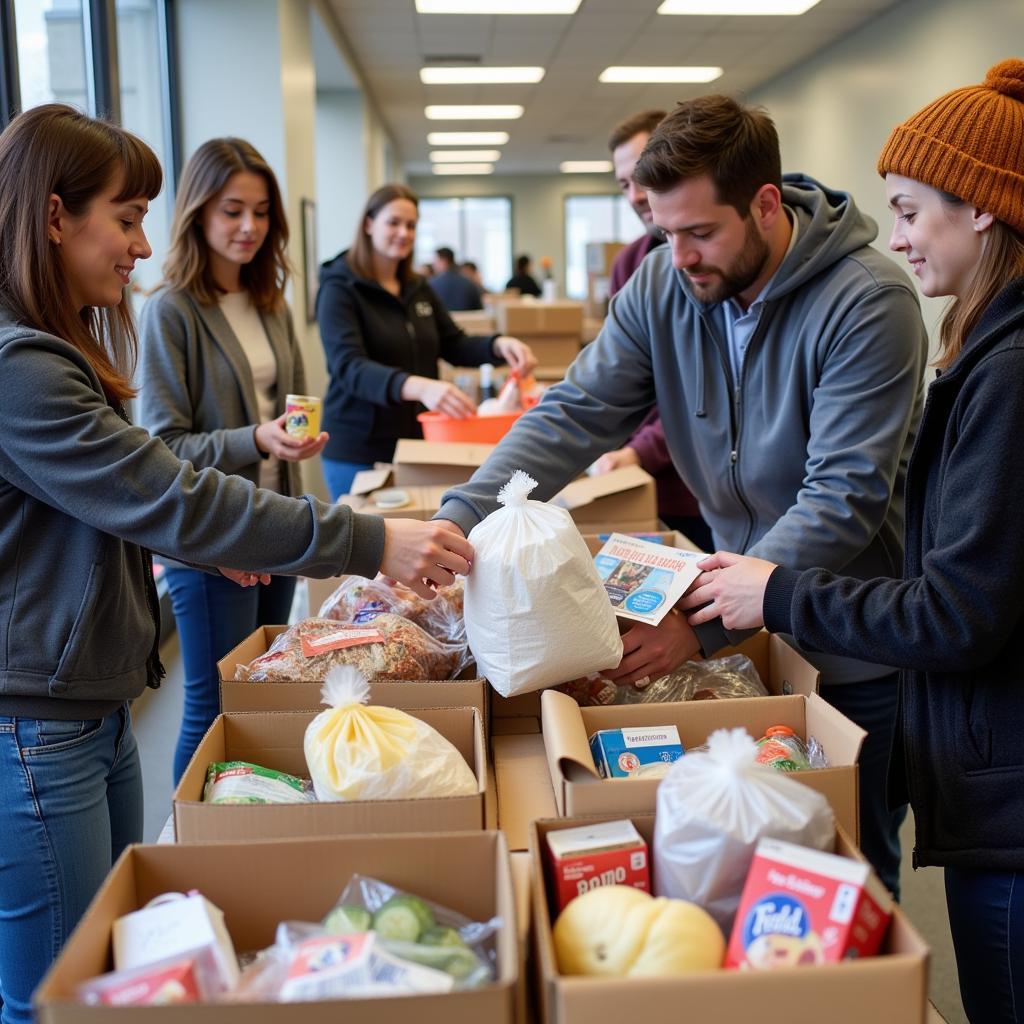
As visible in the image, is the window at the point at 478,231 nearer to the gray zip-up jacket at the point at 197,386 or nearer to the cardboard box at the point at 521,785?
the gray zip-up jacket at the point at 197,386

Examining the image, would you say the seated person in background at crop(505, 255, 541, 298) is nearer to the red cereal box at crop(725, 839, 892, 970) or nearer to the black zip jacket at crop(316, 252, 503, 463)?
the black zip jacket at crop(316, 252, 503, 463)

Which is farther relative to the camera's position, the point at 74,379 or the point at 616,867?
the point at 74,379

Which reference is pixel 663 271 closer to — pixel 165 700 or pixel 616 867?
pixel 616 867

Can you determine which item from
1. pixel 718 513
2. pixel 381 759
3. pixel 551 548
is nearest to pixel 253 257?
pixel 718 513

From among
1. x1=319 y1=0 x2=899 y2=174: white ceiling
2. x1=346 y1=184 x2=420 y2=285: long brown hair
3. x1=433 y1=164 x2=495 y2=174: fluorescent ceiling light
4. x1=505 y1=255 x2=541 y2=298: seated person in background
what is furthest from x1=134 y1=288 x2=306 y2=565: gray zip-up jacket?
x1=433 y1=164 x2=495 y2=174: fluorescent ceiling light

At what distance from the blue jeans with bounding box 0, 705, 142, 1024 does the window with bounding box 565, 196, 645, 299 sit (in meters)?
17.9

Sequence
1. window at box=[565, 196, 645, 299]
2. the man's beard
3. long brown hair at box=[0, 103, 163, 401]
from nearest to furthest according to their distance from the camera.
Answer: long brown hair at box=[0, 103, 163, 401] < the man's beard < window at box=[565, 196, 645, 299]

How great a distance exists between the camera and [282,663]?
1406mm

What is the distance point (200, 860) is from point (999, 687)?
88 centimetres

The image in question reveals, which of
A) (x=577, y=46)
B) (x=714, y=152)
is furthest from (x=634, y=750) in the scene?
(x=577, y=46)

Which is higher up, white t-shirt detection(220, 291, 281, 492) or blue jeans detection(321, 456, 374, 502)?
white t-shirt detection(220, 291, 281, 492)

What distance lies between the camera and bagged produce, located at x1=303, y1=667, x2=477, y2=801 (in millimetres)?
1042

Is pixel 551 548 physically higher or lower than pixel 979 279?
lower

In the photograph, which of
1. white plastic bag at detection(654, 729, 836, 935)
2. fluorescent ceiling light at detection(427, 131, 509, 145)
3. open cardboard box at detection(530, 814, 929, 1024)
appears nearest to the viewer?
open cardboard box at detection(530, 814, 929, 1024)
